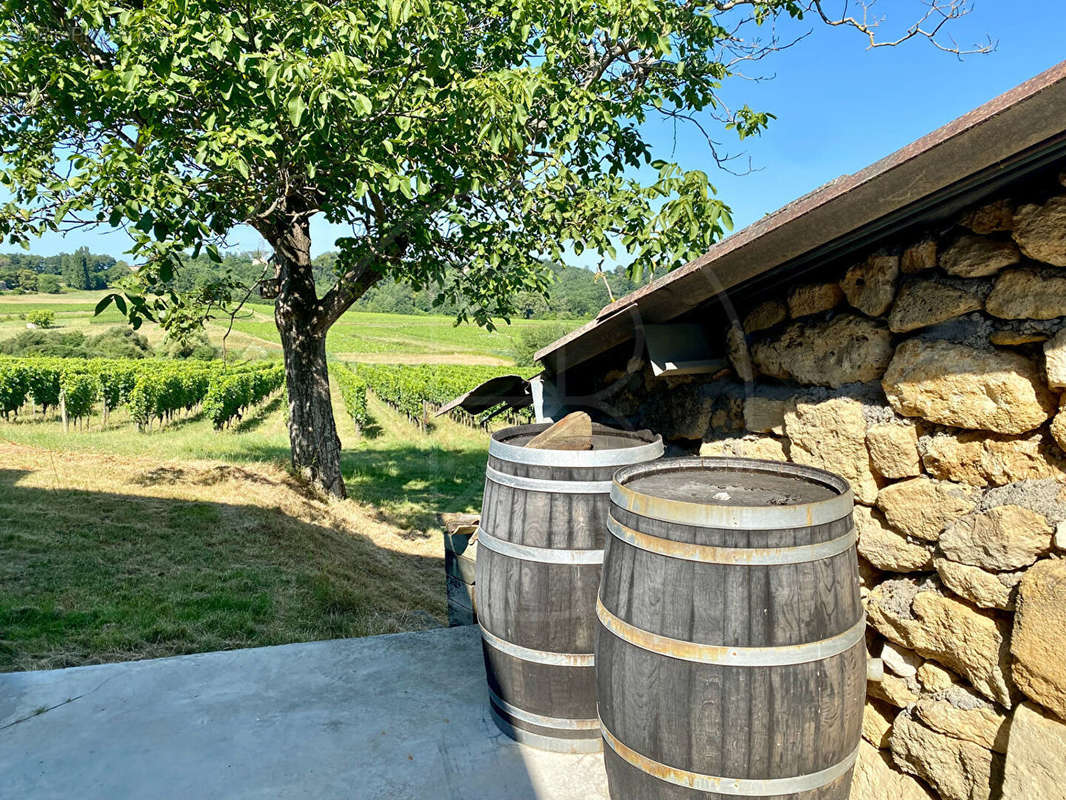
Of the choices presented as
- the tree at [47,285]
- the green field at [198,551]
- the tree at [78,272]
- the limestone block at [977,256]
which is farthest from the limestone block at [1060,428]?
the tree at [78,272]

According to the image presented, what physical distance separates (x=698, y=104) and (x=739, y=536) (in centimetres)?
691

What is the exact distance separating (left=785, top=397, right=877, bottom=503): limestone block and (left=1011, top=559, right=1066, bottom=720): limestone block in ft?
1.83

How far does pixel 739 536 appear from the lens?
1.69m

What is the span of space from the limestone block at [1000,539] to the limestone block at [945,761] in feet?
1.75

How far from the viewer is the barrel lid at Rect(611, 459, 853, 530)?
1698mm

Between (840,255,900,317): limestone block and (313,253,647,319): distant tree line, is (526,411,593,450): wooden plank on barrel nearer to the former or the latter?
(840,255,900,317): limestone block

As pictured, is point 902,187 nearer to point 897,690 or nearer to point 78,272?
point 897,690

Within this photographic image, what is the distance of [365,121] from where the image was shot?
17.1 feet

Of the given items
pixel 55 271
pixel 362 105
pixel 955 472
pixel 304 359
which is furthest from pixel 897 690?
pixel 55 271

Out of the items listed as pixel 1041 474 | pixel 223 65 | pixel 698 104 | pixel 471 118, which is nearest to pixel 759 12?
pixel 698 104

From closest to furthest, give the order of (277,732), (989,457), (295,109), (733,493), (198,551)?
(989,457)
(733,493)
(277,732)
(295,109)
(198,551)

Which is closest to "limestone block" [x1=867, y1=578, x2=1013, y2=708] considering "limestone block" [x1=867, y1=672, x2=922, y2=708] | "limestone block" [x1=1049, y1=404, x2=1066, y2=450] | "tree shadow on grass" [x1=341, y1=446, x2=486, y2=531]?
"limestone block" [x1=867, y1=672, x2=922, y2=708]

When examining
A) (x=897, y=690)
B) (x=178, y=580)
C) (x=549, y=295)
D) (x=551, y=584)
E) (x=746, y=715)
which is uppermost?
(x=549, y=295)

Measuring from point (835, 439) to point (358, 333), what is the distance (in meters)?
57.7
